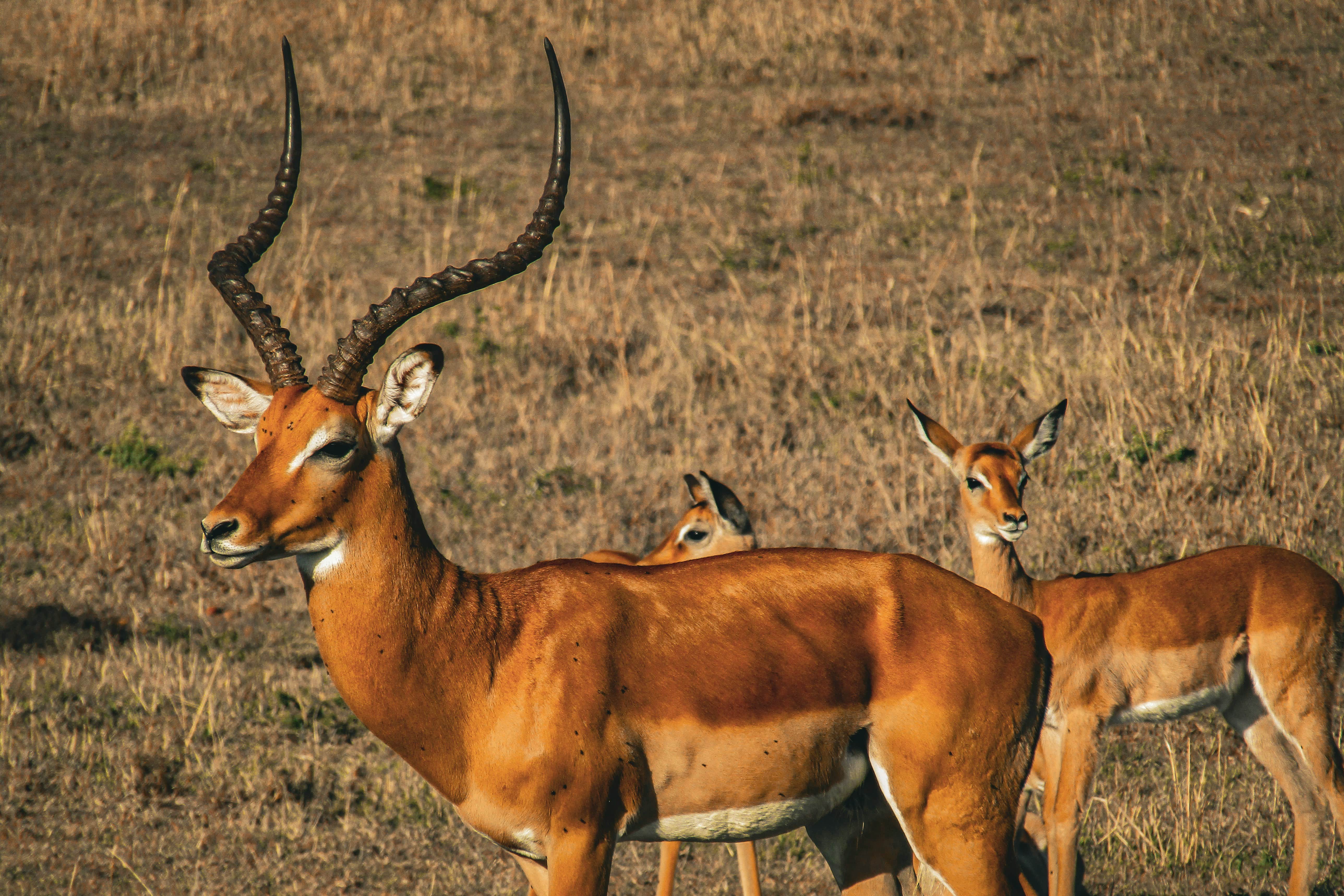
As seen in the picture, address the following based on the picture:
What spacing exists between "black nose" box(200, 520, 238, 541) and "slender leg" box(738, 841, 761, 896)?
2.55 meters

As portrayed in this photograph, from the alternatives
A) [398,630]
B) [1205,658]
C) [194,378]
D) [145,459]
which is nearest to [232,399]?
[194,378]

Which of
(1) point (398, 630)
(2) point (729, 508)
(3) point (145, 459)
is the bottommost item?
(3) point (145, 459)

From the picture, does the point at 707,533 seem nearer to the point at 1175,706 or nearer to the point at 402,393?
the point at 1175,706

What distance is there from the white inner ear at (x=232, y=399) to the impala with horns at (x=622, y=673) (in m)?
0.23

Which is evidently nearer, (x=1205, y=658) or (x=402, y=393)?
(x=402, y=393)

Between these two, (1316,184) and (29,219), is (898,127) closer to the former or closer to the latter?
(1316,184)

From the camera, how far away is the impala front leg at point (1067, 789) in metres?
5.45

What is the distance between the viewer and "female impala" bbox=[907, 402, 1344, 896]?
5.89 m

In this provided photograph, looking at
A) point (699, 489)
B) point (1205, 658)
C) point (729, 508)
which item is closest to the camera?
point (1205, 658)

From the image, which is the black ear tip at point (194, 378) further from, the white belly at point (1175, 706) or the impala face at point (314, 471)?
the white belly at point (1175, 706)

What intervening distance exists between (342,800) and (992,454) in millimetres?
3554

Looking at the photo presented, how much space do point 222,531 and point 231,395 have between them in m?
0.76

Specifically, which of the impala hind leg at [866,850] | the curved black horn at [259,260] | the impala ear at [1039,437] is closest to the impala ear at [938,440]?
the impala ear at [1039,437]

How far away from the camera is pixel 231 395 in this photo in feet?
13.5
